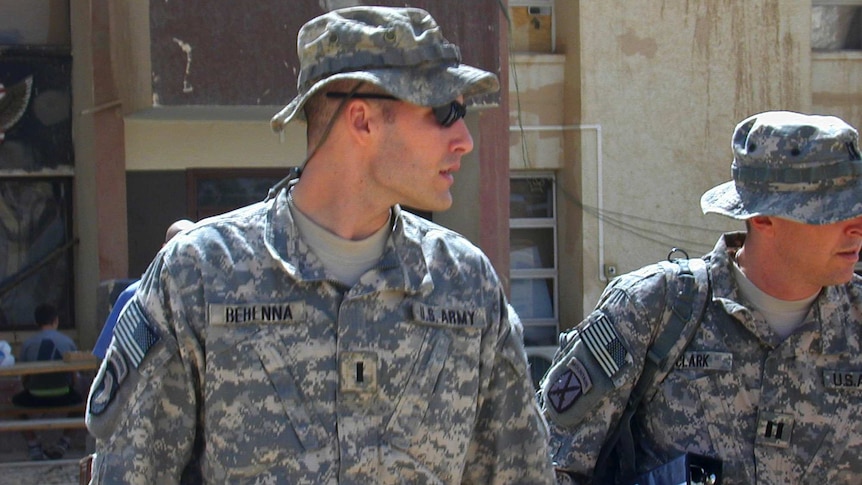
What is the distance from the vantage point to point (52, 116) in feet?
36.7

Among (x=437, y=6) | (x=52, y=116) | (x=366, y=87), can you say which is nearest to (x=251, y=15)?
(x=437, y=6)

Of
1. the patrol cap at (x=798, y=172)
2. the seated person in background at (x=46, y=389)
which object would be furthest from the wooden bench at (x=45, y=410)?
the patrol cap at (x=798, y=172)

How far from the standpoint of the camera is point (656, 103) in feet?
47.7

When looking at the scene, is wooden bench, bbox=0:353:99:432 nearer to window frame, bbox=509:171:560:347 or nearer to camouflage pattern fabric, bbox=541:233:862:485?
camouflage pattern fabric, bbox=541:233:862:485

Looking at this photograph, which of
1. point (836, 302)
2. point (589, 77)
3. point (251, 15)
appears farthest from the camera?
point (589, 77)

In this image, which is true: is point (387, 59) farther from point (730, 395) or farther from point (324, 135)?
point (730, 395)

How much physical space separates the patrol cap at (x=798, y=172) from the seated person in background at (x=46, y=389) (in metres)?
6.42

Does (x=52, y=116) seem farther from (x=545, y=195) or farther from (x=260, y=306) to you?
(x=260, y=306)

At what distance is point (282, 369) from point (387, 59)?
647mm

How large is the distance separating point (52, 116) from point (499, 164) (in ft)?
12.2

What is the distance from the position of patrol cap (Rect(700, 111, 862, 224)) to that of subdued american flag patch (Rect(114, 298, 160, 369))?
163 cm

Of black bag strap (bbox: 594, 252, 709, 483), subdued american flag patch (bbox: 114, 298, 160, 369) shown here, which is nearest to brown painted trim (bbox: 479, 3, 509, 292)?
black bag strap (bbox: 594, 252, 709, 483)

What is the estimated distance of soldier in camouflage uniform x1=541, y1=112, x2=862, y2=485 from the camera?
3.44m

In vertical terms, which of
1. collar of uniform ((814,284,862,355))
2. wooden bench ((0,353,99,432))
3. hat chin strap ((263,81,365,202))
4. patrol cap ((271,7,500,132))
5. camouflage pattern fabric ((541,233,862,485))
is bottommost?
wooden bench ((0,353,99,432))
